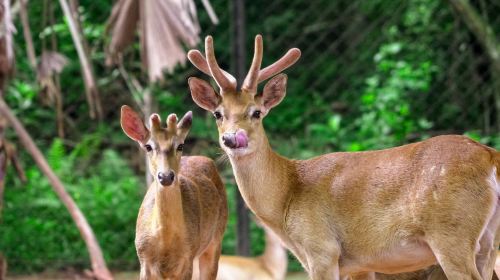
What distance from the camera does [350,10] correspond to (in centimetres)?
1087

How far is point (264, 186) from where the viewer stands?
558 centimetres

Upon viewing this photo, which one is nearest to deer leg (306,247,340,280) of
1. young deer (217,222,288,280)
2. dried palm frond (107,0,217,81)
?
dried palm frond (107,0,217,81)

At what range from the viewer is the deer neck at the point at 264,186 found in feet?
18.1

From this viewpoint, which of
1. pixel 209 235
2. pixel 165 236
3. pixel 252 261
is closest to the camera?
pixel 165 236

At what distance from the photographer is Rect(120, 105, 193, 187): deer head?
5543 mm

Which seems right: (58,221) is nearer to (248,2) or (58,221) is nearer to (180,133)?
(248,2)

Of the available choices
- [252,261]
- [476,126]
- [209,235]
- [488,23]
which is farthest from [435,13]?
[209,235]

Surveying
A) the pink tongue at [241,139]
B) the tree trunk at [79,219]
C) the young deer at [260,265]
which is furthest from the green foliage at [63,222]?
the pink tongue at [241,139]

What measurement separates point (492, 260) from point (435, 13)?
19.5ft

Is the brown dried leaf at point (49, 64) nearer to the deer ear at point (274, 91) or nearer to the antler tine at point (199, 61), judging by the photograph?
the antler tine at point (199, 61)

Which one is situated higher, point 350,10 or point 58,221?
point 350,10

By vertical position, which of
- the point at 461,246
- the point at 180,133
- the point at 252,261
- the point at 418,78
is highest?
the point at 180,133

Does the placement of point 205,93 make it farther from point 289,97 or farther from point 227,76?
point 289,97

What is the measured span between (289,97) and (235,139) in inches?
229
